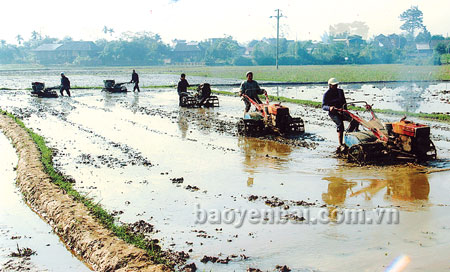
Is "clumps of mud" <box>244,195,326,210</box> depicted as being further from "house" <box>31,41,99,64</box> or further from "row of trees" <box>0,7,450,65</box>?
"house" <box>31,41,99,64</box>

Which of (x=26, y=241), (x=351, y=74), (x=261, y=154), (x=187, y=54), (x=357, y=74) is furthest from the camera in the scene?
(x=187, y=54)

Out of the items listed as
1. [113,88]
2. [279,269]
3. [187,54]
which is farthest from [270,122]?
[187,54]

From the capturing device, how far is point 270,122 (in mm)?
12156

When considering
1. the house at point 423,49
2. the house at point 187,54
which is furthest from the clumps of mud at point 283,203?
the house at point 187,54

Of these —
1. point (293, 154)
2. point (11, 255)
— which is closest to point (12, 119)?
point (293, 154)

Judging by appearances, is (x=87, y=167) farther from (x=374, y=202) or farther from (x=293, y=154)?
(x=374, y=202)

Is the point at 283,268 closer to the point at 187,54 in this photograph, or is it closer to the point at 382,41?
the point at 187,54

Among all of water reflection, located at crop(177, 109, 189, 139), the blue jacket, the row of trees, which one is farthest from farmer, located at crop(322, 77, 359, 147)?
the row of trees

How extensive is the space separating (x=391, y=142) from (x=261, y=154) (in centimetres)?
274

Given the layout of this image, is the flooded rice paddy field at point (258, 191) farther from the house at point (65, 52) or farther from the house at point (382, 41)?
the house at point (382, 41)

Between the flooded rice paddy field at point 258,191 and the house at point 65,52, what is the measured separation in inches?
3529

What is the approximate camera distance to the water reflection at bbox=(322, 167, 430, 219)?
6.75m

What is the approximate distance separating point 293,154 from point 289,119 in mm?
2351

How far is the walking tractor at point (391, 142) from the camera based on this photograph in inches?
328
